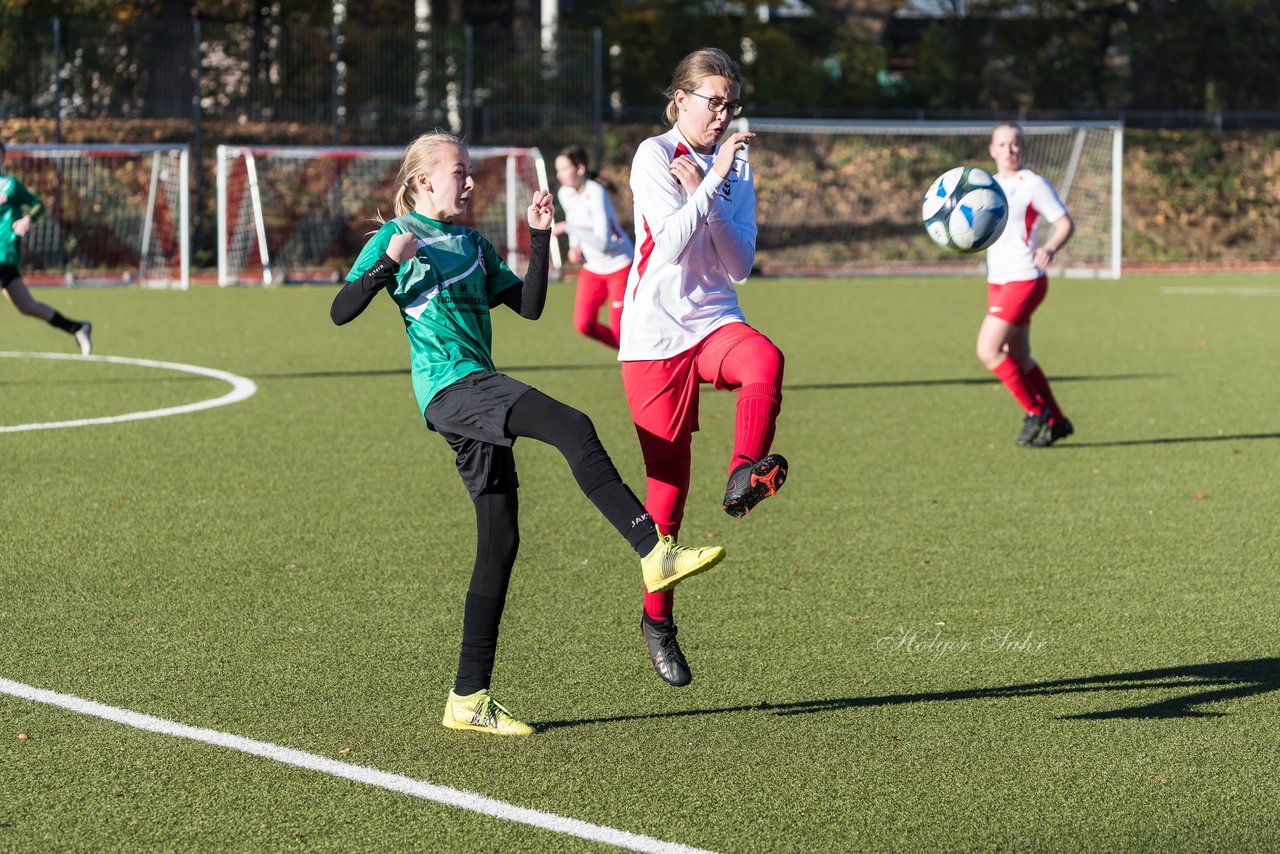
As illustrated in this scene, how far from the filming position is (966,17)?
4406 centimetres

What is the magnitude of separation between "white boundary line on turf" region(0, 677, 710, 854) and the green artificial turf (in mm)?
54

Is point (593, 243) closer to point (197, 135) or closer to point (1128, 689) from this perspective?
point (1128, 689)

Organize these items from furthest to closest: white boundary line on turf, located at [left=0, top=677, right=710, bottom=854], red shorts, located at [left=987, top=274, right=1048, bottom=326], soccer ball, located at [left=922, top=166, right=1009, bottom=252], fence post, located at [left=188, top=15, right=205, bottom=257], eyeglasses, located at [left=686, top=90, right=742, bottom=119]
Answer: fence post, located at [left=188, top=15, right=205, bottom=257] < red shorts, located at [left=987, top=274, right=1048, bottom=326] < soccer ball, located at [left=922, top=166, right=1009, bottom=252] < eyeglasses, located at [left=686, top=90, right=742, bottom=119] < white boundary line on turf, located at [left=0, top=677, right=710, bottom=854]

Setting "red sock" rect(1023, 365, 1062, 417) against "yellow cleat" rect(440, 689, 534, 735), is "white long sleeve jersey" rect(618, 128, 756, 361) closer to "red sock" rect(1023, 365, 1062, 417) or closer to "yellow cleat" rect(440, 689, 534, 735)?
"yellow cleat" rect(440, 689, 534, 735)

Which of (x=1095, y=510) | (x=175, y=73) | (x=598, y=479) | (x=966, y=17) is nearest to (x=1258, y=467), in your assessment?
(x=1095, y=510)

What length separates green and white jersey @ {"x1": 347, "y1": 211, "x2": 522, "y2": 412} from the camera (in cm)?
495

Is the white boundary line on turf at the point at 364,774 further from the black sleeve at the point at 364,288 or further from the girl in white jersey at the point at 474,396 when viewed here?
the black sleeve at the point at 364,288

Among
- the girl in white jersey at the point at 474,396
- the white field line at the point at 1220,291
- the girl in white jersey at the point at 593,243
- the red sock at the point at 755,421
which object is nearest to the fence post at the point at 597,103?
the white field line at the point at 1220,291

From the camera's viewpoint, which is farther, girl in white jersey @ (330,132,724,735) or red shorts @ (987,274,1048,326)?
red shorts @ (987,274,1048,326)

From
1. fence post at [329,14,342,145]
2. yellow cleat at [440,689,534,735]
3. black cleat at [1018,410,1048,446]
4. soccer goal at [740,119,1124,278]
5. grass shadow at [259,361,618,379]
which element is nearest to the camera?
yellow cleat at [440,689,534,735]

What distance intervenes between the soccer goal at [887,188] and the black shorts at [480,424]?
2665 centimetres

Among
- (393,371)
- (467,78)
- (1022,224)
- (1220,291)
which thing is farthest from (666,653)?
(467,78)

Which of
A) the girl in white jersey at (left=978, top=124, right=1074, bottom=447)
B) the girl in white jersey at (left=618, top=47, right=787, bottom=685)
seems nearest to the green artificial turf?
the girl in white jersey at (left=978, top=124, right=1074, bottom=447)

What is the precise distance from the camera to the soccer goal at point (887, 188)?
3281 cm
